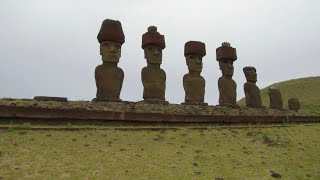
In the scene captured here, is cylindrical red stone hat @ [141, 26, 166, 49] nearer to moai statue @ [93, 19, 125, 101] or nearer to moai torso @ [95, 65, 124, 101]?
moai statue @ [93, 19, 125, 101]

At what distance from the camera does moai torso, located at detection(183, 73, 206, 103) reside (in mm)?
15039

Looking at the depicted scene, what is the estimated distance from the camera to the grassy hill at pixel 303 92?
99.2 feet

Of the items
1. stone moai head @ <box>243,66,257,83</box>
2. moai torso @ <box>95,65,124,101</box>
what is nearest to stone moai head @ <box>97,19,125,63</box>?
moai torso @ <box>95,65,124,101</box>

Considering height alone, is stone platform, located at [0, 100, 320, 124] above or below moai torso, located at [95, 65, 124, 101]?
below

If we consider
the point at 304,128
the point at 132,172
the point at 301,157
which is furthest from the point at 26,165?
the point at 304,128

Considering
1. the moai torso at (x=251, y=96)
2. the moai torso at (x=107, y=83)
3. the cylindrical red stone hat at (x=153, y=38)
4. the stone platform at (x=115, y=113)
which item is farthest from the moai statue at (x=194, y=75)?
the moai torso at (x=107, y=83)

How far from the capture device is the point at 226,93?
16312mm

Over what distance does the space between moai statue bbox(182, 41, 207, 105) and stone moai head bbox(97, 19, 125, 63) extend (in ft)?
10.7

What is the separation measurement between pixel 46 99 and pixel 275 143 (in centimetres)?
618

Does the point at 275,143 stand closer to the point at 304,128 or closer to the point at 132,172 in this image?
the point at 304,128

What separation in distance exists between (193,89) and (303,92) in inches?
870

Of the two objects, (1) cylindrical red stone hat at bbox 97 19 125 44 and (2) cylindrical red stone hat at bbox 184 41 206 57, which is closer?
(1) cylindrical red stone hat at bbox 97 19 125 44

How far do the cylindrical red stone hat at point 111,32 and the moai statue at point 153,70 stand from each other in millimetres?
1264

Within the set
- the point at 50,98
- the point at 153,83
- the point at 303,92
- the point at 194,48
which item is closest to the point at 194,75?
the point at 194,48
